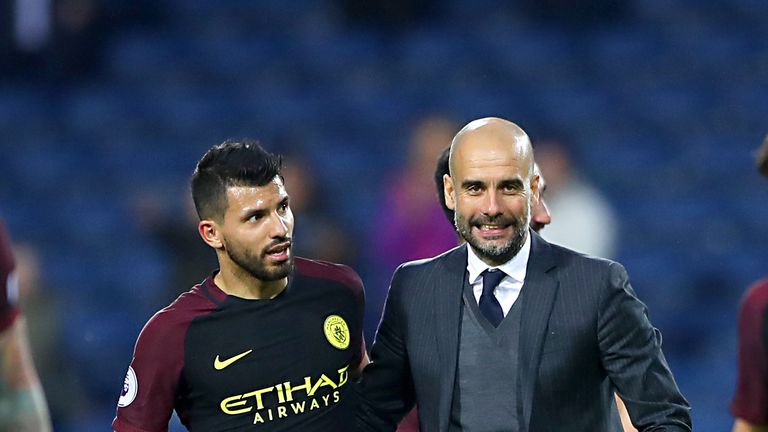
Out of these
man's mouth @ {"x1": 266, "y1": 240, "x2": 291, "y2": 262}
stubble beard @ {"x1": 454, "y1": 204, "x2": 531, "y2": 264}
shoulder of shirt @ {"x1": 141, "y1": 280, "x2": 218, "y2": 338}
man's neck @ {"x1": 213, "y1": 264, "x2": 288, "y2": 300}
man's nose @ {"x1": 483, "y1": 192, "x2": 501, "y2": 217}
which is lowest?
shoulder of shirt @ {"x1": 141, "y1": 280, "x2": 218, "y2": 338}

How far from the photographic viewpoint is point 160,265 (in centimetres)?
780

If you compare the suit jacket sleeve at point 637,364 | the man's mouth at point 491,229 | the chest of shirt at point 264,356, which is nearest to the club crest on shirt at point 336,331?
→ the chest of shirt at point 264,356

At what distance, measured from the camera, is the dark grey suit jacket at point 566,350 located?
305 cm

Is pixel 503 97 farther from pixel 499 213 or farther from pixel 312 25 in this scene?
pixel 499 213

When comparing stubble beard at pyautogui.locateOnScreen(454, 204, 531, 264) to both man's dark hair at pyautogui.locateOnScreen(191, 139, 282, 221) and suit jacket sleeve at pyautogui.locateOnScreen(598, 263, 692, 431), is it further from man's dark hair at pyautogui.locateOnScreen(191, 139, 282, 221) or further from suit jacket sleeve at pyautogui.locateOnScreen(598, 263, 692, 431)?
man's dark hair at pyautogui.locateOnScreen(191, 139, 282, 221)

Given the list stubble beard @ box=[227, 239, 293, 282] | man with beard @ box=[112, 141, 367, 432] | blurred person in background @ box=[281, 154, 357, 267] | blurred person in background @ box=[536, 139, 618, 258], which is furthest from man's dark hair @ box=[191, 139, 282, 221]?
blurred person in background @ box=[536, 139, 618, 258]

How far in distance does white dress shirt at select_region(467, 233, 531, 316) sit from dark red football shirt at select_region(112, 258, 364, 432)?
1.50 ft

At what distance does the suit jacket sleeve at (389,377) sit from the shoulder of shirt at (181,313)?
43 centimetres

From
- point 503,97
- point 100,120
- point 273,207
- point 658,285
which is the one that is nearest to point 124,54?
point 100,120

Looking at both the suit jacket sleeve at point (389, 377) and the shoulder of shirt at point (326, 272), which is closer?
the suit jacket sleeve at point (389, 377)

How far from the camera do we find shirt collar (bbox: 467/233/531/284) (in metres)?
3.21

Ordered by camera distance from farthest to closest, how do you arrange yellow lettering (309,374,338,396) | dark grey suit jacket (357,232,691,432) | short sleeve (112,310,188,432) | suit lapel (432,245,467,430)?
yellow lettering (309,374,338,396) < short sleeve (112,310,188,432) < suit lapel (432,245,467,430) < dark grey suit jacket (357,232,691,432)

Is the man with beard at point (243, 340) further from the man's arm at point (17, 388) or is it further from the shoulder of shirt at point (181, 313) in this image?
the man's arm at point (17, 388)

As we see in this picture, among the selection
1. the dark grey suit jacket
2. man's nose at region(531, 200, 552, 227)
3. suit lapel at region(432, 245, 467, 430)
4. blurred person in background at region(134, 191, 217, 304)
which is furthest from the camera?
blurred person in background at region(134, 191, 217, 304)
